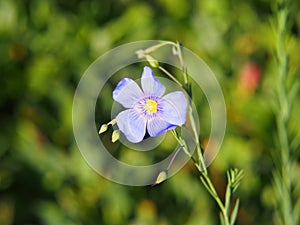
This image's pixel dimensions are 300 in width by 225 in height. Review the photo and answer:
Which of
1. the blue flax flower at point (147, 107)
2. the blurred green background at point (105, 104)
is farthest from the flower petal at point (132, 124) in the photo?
the blurred green background at point (105, 104)

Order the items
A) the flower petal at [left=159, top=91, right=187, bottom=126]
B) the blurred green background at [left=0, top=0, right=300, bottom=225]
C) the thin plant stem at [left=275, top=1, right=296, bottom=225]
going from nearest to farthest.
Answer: the flower petal at [left=159, top=91, right=187, bottom=126], the thin plant stem at [left=275, top=1, right=296, bottom=225], the blurred green background at [left=0, top=0, right=300, bottom=225]

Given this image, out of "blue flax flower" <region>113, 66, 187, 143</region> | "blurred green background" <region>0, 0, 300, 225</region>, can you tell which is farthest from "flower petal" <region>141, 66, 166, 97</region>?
"blurred green background" <region>0, 0, 300, 225</region>

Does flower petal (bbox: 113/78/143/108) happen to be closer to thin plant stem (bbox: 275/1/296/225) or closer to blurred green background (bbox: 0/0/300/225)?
thin plant stem (bbox: 275/1/296/225)

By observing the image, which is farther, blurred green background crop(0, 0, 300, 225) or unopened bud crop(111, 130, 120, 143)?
blurred green background crop(0, 0, 300, 225)

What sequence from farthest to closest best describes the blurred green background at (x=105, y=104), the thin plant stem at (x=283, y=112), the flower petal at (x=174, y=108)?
the blurred green background at (x=105, y=104)
the thin plant stem at (x=283, y=112)
the flower petal at (x=174, y=108)

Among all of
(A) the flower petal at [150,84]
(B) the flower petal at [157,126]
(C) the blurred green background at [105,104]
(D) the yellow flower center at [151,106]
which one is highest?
(C) the blurred green background at [105,104]

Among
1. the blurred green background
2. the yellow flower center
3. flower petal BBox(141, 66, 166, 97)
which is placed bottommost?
the yellow flower center

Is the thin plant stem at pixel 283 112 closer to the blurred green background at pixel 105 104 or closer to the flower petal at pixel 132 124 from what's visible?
the flower petal at pixel 132 124

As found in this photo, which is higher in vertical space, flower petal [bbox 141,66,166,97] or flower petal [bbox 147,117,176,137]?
flower petal [bbox 141,66,166,97]
